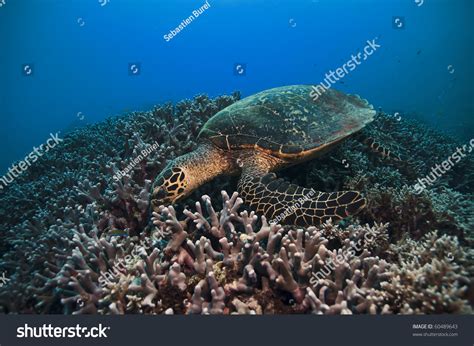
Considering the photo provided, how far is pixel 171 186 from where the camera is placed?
11.2 ft

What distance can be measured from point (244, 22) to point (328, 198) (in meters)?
77.5

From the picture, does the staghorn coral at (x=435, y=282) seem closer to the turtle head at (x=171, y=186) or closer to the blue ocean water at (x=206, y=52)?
the turtle head at (x=171, y=186)

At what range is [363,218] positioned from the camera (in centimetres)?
329

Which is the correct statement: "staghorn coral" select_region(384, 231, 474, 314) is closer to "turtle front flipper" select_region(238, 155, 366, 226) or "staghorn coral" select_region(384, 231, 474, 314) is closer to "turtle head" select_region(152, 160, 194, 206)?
"turtle front flipper" select_region(238, 155, 366, 226)

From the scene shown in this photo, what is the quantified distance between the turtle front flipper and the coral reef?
0.56 ft

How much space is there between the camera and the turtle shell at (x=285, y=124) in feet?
12.5

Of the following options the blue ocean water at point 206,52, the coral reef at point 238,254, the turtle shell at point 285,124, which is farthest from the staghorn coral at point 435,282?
the blue ocean water at point 206,52

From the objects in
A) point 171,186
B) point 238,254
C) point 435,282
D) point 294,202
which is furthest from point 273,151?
point 435,282

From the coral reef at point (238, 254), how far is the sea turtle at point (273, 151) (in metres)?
0.26

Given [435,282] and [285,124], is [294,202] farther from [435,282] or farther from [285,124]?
[285,124]

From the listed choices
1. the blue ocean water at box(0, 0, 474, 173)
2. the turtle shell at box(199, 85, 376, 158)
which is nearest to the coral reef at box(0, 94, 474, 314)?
the turtle shell at box(199, 85, 376, 158)

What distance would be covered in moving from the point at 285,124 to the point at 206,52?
252 ft

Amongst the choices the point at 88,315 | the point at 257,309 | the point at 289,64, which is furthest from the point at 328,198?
the point at 289,64

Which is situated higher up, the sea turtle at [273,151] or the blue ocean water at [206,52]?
the blue ocean water at [206,52]
